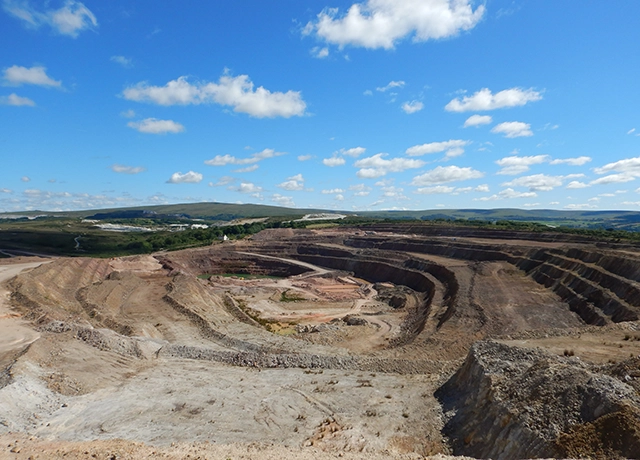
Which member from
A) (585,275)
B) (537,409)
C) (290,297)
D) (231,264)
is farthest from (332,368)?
(231,264)

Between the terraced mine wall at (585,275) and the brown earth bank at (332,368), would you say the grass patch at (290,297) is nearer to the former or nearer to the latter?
the brown earth bank at (332,368)

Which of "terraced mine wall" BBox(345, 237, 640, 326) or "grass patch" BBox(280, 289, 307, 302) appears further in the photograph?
"grass patch" BBox(280, 289, 307, 302)

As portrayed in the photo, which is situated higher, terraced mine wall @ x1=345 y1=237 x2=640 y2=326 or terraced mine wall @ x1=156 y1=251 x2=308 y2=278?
terraced mine wall @ x1=345 y1=237 x2=640 y2=326

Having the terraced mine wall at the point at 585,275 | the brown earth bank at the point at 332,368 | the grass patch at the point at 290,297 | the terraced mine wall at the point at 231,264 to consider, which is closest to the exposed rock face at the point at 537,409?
the brown earth bank at the point at 332,368

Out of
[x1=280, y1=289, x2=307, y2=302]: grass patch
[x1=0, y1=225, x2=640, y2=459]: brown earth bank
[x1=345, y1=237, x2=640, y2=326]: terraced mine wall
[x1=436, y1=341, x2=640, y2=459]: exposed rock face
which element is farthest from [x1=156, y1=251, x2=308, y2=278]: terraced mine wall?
[x1=436, y1=341, x2=640, y2=459]: exposed rock face

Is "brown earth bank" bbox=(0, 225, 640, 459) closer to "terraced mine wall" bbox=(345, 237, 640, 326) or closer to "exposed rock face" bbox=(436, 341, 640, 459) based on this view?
"exposed rock face" bbox=(436, 341, 640, 459)
